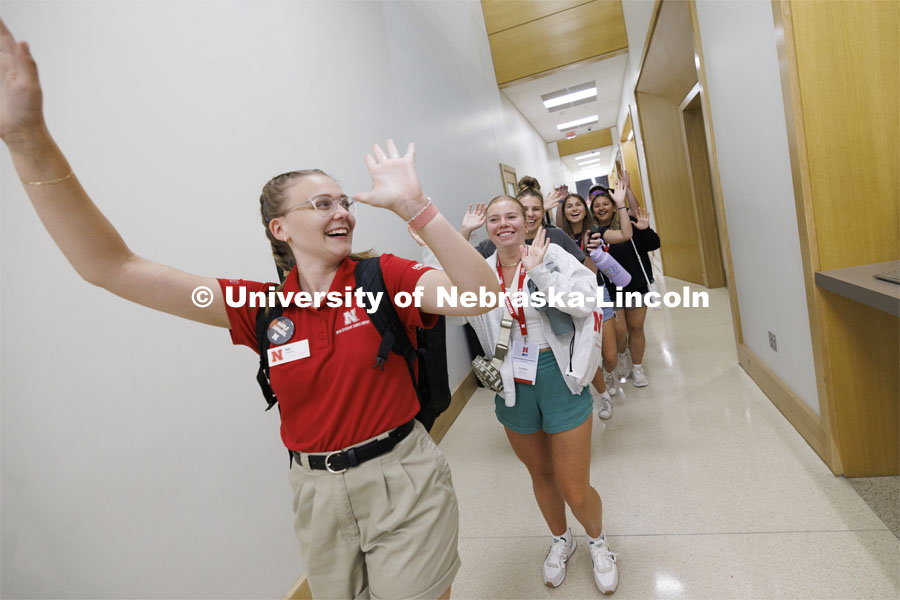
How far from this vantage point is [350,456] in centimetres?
112

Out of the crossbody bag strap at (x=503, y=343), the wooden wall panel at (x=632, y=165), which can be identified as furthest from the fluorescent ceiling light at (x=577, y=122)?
the crossbody bag strap at (x=503, y=343)

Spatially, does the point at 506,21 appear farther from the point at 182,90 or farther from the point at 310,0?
the point at 182,90

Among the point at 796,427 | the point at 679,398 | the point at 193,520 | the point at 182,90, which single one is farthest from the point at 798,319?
the point at 182,90

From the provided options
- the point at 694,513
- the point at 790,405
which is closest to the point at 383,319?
the point at 694,513

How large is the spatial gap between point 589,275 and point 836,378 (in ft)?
4.18

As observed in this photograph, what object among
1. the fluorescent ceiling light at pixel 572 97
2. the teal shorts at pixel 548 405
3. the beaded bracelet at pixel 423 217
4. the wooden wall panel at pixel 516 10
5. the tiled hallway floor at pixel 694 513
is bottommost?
the tiled hallway floor at pixel 694 513

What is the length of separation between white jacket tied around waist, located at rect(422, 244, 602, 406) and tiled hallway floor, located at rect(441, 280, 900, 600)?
870mm

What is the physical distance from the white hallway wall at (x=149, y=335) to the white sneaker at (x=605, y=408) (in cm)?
218

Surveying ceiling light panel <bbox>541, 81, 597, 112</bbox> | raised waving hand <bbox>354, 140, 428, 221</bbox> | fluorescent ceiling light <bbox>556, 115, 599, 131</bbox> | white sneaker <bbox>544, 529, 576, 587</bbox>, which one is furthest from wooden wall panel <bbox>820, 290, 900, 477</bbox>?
fluorescent ceiling light <bbox>556, 115, 599, 131</bbox>

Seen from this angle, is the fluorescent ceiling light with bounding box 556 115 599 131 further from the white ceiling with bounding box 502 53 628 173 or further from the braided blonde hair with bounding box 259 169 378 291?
the braided blonde hair with bounding box 259 169 378 291

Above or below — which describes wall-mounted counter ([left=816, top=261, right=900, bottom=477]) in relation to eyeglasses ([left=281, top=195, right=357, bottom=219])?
below

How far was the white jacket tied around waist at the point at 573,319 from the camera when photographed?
1746 millimetres

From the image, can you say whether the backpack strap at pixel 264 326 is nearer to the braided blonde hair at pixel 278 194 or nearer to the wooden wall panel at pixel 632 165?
the braided blonde hair at pixel 278 194

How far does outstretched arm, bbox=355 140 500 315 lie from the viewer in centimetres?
93
